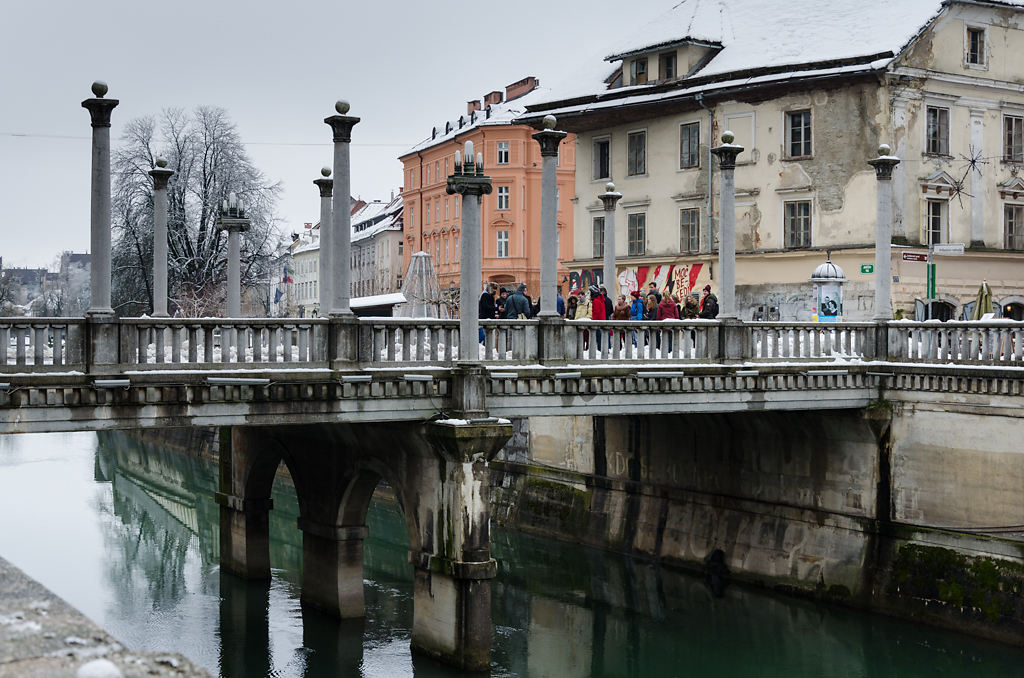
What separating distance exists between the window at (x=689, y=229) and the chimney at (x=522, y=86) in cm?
3616

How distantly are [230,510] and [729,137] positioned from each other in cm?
1435

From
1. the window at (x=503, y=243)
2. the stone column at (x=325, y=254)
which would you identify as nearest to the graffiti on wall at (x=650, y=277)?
the stone column at (x=325, y=254)

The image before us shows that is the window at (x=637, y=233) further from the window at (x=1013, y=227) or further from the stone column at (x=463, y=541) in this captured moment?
the stone column at (x=463, y=541)

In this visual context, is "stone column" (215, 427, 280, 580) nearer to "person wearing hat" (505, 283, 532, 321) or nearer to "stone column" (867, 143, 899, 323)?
"person wearing hat" (505, 283, 532, 321)

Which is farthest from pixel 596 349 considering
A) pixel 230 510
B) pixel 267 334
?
pixel 230 510

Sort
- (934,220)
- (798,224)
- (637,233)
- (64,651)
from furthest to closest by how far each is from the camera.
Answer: (637,233) < (798,224) < (934,220) < (64,651)

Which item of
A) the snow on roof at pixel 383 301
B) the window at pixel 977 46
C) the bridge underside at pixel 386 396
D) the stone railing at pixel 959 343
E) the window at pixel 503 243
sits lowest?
the bridge underside at pixel 386 396

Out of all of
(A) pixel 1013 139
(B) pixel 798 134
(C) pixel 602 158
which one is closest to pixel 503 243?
(C) pixel 602 158

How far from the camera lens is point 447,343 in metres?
20.1

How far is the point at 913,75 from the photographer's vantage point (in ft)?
116

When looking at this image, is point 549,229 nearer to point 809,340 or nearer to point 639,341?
point 639,341

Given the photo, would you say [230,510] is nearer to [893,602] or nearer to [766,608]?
[766,608]

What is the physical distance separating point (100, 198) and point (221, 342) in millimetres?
2598

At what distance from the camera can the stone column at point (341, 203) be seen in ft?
63.9
